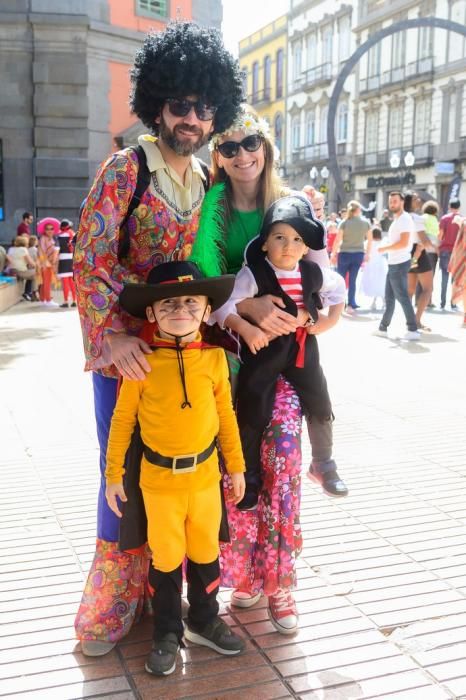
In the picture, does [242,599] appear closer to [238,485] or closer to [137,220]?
[238,485]

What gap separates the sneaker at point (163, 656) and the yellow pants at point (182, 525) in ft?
0.82

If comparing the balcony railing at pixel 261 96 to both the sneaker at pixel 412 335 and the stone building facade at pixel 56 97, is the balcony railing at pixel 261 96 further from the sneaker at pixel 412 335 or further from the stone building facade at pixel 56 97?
the sneaker at pixel 412 335

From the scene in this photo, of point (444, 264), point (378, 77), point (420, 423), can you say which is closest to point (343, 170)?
point (378, 77)

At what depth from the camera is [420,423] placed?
5848 millimetres

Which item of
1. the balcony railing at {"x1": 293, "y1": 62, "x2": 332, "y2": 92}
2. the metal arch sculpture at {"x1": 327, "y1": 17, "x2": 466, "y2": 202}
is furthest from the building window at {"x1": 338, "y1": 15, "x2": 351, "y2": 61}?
the metal arch sculpture at {"x1": 327, "y1": 17, "x2": 466, "y2": 202}

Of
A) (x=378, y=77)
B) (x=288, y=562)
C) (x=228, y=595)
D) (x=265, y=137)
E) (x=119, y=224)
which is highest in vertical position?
(x=378, y=77)

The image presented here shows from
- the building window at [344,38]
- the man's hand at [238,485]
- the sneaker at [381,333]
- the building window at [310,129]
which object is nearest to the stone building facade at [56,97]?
the sneaker at [381,333]

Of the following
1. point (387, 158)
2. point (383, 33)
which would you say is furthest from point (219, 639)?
point (387, 158)

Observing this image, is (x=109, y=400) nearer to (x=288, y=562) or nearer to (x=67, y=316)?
(x=288, y=562)

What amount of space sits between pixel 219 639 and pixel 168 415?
868mm

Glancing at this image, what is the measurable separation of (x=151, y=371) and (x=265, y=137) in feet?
3.54

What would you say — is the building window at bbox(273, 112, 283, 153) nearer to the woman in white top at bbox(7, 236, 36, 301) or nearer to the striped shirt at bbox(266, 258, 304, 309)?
the woman in white top at bbox(7, 236, 36, 301)

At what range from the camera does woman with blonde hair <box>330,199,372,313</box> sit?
1252cm

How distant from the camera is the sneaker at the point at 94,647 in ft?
8.94
